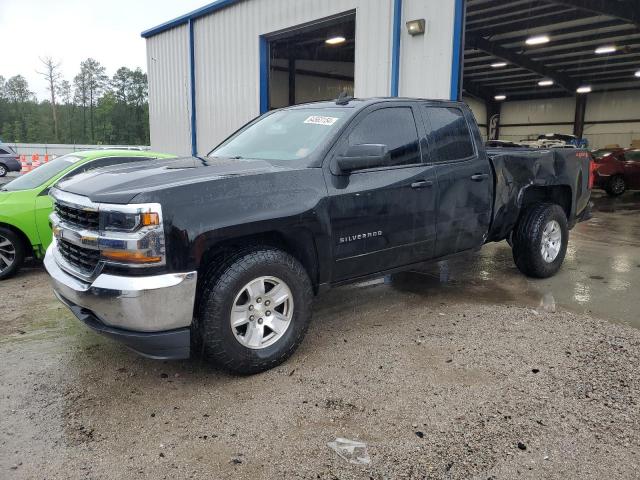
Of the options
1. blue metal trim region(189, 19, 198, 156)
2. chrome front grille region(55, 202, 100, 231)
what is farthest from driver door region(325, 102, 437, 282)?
blue metal trim region(189, 19, 198, 156)

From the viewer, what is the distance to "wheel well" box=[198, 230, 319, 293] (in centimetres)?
332

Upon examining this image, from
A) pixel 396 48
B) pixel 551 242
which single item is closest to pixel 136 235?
pixel 551 242

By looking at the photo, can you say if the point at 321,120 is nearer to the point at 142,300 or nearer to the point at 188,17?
the point at 142,300

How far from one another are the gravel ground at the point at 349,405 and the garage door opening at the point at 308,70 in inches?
577

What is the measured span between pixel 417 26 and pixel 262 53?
4455 millimetres

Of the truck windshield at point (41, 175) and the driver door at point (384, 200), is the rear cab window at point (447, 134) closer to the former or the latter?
the driver door at point (384, 200)

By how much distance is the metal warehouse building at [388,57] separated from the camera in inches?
315

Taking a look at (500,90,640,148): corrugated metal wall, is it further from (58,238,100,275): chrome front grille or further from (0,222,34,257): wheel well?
(58,238,100,275): chrome front grille

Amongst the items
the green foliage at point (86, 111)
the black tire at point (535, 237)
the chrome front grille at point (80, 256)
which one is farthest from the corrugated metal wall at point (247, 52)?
the green foliage at point (86, 111)

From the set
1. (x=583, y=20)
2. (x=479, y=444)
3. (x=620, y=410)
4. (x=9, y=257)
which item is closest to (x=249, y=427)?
(x=479, y=444)

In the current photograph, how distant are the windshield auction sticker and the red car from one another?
52.1 feet

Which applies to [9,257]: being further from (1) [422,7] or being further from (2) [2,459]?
(1) [422,7]

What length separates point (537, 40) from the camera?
18906 mm

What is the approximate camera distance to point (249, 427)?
2.90m
